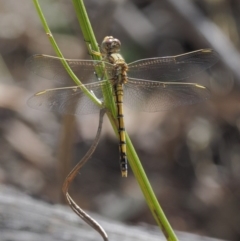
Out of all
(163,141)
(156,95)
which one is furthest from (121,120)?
(163,141)

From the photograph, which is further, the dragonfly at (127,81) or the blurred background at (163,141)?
the blurred background at (163,141)

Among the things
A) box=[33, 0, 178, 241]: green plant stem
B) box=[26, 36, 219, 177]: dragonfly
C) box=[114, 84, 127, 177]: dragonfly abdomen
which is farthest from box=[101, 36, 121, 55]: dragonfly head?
box=[33, 0, 178, 241]: green plant stem

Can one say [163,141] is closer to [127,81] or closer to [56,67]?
[127,81]

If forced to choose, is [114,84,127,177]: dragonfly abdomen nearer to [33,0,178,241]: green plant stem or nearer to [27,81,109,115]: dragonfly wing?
[27,81,109,115]: dragonfly wing

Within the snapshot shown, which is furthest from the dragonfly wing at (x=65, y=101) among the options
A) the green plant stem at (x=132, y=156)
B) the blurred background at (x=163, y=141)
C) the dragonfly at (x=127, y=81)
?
the blurred background at (x=163, y=141)

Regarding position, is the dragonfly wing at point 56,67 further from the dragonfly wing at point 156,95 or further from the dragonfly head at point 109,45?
the dragonfly wing at point 156,95

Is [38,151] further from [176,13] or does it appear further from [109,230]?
[109,230]

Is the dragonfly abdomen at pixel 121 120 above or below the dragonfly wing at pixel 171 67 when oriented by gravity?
below

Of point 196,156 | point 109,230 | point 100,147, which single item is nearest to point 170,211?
point 196,156
